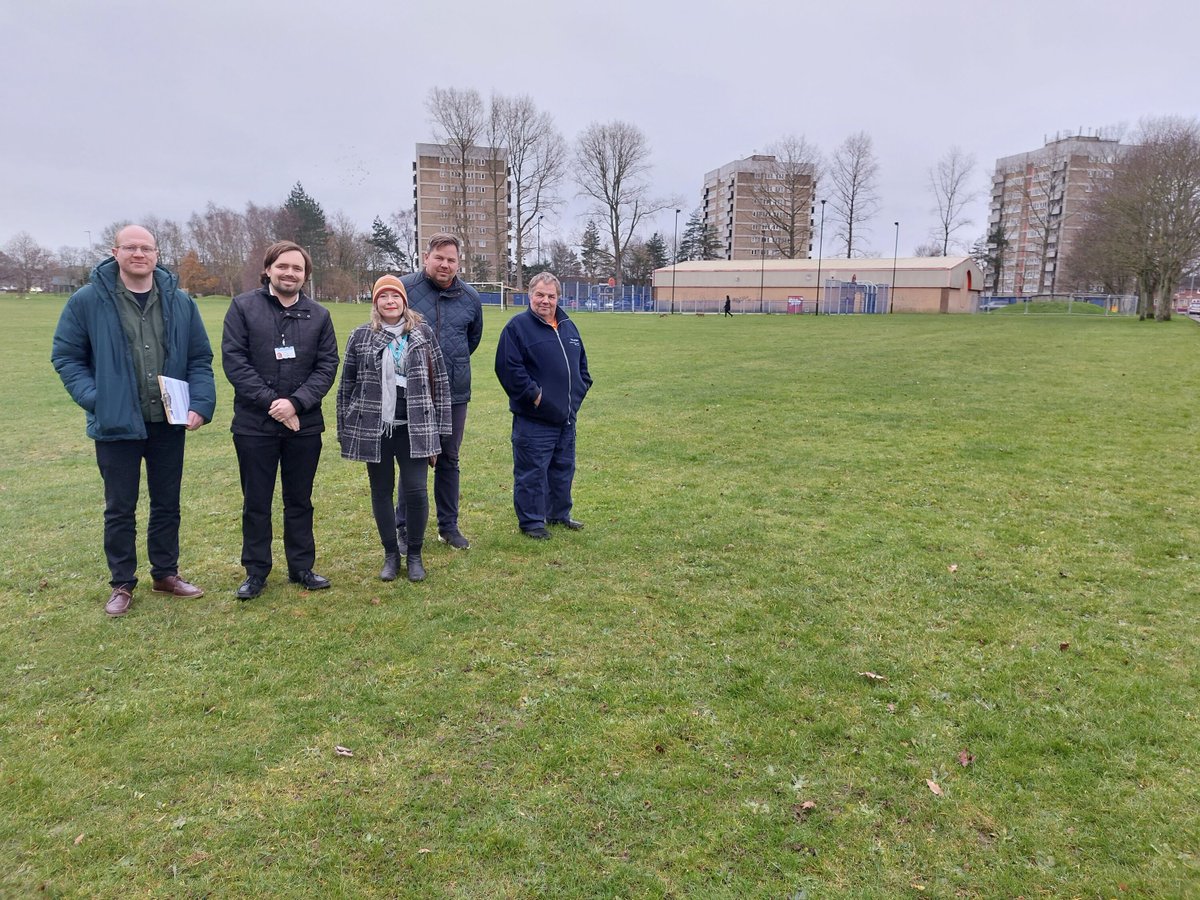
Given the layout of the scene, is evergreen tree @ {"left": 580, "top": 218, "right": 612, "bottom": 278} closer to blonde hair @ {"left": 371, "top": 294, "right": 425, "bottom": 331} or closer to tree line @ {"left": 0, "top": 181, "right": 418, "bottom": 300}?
tree line @ {"left": 0, "top": 181, "right": 418, "bottom": 300}

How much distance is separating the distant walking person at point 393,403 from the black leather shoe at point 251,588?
2.35ft

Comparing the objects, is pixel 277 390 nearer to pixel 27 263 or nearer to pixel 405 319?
pixel 405 319

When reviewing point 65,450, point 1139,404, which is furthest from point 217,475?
point 1139,404

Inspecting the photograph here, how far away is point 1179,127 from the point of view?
43.1 m

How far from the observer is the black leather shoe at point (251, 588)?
179 inches

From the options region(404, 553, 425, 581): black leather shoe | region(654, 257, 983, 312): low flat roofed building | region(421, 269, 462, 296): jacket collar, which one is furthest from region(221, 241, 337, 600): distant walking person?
region(654, 257, 983, 312): low flat roofed building

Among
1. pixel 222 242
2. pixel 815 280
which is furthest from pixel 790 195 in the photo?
pixel 222 242

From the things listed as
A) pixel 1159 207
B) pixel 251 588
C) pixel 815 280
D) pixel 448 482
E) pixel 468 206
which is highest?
pixel 468 206

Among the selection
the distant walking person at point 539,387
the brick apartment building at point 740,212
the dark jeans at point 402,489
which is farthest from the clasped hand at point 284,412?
the brick apartment building at point 740,212

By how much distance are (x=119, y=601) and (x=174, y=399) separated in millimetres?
1219

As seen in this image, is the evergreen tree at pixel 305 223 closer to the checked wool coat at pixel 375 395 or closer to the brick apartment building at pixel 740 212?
the brick apartment building at pixel 740 212

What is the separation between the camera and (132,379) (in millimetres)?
4137

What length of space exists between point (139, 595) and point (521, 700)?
269 cm

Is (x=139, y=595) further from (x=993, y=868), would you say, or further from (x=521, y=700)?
(x=993, y=868)
